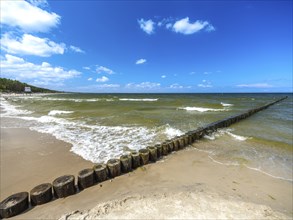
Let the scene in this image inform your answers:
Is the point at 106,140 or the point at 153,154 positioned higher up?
the point at 153,154

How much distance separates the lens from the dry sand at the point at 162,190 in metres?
3.42

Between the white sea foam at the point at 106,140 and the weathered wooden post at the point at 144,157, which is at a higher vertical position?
the weathered wooden post at the point at 144,157

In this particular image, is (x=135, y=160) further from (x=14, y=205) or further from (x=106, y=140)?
(x=106, y=140)

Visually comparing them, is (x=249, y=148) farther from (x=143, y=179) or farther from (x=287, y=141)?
(x=143, y=179)

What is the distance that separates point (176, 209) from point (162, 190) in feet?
3.05

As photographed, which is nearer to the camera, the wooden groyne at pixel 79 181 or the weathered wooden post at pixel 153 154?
the wooden groyne at pixel 79 181

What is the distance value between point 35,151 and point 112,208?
5.55 meters

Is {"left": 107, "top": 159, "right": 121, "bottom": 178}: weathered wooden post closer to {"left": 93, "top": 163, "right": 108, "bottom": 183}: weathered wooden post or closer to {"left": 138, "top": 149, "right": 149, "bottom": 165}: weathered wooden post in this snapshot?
{"left": 93, "top": 163, "right": 108, "bottom": 183}: weathered wooden post

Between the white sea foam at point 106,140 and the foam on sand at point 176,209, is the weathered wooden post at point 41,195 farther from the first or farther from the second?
the white sea foam at point 106,140

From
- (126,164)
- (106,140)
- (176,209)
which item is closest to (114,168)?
(126,164)

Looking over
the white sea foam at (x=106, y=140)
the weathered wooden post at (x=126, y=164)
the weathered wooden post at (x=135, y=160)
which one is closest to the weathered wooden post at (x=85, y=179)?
the weathered wooden post at (x=126, y=164)

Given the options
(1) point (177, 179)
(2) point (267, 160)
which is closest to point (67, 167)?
(1) point (177, 179)

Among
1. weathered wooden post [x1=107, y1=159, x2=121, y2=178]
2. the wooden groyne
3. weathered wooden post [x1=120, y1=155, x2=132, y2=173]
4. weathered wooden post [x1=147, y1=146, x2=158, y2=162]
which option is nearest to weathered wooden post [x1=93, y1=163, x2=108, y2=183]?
the wooden groyne

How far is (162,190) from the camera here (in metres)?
4.36
